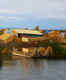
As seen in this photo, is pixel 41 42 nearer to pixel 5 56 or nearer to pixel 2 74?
pixel 5 56

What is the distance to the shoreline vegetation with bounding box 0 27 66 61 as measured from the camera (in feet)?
18.0

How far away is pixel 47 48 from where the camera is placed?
5.48 metres

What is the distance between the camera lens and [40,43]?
18.3 feet

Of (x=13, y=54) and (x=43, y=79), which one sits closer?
(x=43, y=79)

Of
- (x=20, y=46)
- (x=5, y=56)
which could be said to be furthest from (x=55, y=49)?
(x=5, y=56)

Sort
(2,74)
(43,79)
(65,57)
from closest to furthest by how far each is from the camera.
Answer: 1. (43,79)
2. (2,74)
3. (65,57)

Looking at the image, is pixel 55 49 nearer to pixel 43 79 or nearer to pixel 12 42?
pixel 12 42

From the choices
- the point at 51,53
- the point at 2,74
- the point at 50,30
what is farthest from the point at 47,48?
the point at 2,74

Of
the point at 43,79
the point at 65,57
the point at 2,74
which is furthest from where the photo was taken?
the point at 65,57

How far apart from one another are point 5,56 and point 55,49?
5.16 feet

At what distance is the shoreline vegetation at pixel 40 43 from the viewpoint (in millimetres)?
5496

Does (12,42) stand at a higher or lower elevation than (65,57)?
higher

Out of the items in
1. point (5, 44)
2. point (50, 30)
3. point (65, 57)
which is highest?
point (50, 30)

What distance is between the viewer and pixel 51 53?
5.46 m
